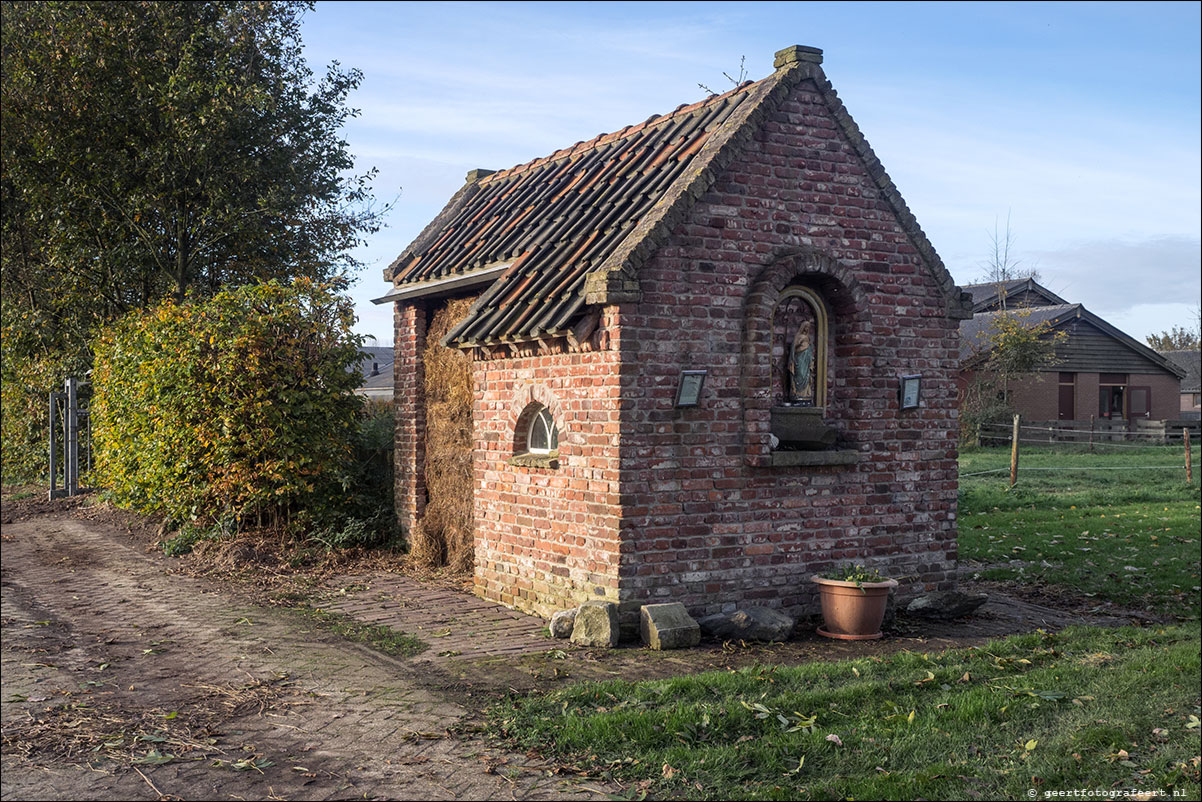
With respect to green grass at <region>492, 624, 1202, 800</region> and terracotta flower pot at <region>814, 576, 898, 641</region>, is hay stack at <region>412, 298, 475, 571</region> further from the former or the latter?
green grass at <region>492, 624, 1202, 800</region>

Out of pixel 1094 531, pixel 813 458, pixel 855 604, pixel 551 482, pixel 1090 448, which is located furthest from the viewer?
pixel 1090 448

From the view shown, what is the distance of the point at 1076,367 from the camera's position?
129 ft

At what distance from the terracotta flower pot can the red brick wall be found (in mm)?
1954

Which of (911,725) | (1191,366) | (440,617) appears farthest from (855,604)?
(1191,366)

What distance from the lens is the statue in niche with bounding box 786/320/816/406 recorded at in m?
9.83

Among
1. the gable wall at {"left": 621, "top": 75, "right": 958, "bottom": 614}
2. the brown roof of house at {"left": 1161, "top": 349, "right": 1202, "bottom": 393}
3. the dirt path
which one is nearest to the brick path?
the dirt path

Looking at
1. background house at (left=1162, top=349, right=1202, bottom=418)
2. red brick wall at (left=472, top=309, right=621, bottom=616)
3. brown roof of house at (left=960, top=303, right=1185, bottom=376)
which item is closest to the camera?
red brick wall at (left=472, top=309, right=621, bottom=616)

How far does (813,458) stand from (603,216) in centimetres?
313

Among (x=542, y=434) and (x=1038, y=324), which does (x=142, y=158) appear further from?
(x=1038, y=324)

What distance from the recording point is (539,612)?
31.9ft

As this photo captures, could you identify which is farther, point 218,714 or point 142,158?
point 142,158

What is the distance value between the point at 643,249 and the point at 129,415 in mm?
9768

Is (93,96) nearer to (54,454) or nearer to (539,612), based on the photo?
(54,454)

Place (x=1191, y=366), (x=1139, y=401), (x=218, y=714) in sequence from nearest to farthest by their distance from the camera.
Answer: (x=218, y=714) → (x=1139, y=401) → (x=1191, y=366)
